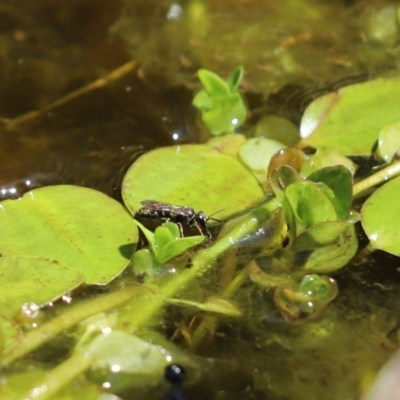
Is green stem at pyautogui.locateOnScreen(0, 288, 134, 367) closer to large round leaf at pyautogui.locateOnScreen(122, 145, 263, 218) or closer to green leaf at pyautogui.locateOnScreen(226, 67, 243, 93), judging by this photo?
large round leaf at pyautogui.locateOnScreen(122, 145, 263, 218)

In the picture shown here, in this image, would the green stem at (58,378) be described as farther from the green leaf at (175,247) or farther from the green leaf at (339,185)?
the green leaf at (339,185)

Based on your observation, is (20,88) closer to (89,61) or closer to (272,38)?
(89,61)

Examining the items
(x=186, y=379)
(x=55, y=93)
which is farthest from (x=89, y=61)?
(x=186, y=379)

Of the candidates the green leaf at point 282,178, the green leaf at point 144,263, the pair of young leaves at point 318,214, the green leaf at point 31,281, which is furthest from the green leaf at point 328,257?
the green leaf at point 31,281

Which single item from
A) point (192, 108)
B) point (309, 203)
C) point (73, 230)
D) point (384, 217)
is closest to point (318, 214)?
point (309, 203)

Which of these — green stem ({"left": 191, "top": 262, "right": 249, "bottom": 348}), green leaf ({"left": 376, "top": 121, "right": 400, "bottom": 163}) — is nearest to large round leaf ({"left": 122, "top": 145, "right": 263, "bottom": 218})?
green stem ({"left": 191, "top": 262, "right": 249, "bottom": 348})

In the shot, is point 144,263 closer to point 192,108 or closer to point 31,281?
point 31,281

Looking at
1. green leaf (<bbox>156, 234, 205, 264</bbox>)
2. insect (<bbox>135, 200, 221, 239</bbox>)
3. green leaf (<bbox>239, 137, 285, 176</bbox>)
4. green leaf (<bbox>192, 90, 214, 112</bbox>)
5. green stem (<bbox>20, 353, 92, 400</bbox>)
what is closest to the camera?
green stem (<bbox>20, 353, 92, 400</bbox>)
